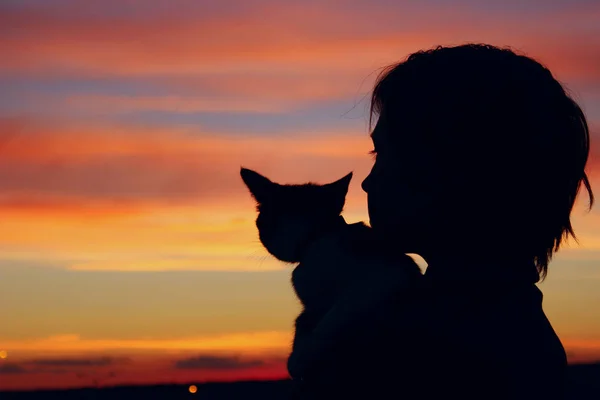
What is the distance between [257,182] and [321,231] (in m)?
0.74

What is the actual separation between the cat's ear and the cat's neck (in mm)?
559

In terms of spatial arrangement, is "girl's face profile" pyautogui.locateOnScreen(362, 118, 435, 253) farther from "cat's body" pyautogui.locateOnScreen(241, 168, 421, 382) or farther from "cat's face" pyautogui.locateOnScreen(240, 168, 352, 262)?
"cat's face" pyautogui.locateOnScreen(240, 168, 352, 262)

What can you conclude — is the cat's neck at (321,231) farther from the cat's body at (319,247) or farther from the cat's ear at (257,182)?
the cat's ear at (257,182)

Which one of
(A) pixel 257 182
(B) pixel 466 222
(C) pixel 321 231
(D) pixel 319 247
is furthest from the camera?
(A) pixel 257 182

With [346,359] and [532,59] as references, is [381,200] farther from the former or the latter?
[532,59]

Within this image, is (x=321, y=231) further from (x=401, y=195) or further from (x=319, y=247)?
(x=401, y=195)

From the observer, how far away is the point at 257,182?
205 inches

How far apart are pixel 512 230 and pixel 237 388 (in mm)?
11715

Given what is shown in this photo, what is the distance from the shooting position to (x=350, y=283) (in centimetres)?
410

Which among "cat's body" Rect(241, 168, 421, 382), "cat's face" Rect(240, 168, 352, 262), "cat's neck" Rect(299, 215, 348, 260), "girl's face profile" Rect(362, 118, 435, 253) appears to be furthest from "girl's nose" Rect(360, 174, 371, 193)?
"cat's face" Rect(240, 168, 352, 262)

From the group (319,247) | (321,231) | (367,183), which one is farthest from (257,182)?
(367,183)

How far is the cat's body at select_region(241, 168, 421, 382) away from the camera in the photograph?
11.9 ft

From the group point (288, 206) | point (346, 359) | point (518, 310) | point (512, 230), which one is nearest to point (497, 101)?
point (512, 230)

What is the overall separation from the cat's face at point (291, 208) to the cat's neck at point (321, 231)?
27 mm
